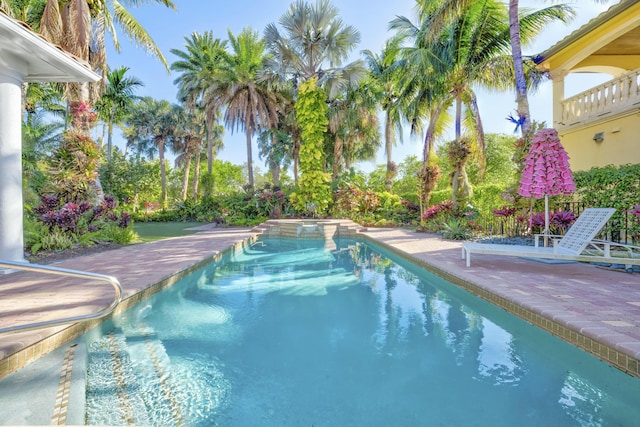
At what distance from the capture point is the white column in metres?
5.18

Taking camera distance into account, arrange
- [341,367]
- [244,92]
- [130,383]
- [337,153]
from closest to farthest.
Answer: [130,383] → [341,367] → [244,92] → [337,153]

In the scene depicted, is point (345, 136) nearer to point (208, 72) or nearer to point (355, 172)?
point (355, 172)

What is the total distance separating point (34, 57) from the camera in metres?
5.05

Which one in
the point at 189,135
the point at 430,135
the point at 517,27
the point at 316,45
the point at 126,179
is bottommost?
the point at 126,179

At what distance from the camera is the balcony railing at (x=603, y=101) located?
8617mm

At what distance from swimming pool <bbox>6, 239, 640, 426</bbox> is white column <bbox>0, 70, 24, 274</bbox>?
2.63 metres

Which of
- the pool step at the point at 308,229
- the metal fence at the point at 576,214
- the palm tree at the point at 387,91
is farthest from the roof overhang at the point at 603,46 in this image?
the pool step at the point at 308,229

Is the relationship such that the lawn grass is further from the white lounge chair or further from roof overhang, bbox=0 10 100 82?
the white lounge chair

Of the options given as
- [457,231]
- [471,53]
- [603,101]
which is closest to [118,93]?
[471,53]

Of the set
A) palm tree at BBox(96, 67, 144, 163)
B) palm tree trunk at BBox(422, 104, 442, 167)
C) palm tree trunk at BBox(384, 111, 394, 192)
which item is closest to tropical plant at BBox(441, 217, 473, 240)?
palm tree trunk at BBox(422, 104, 442, 167)

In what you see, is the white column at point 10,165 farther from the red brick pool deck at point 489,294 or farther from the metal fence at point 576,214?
Answer: the metal fence at point 576,214

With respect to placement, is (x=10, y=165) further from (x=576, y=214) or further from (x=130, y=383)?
(x=576, y=214)

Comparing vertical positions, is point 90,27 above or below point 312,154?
above

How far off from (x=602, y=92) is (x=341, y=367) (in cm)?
1154
